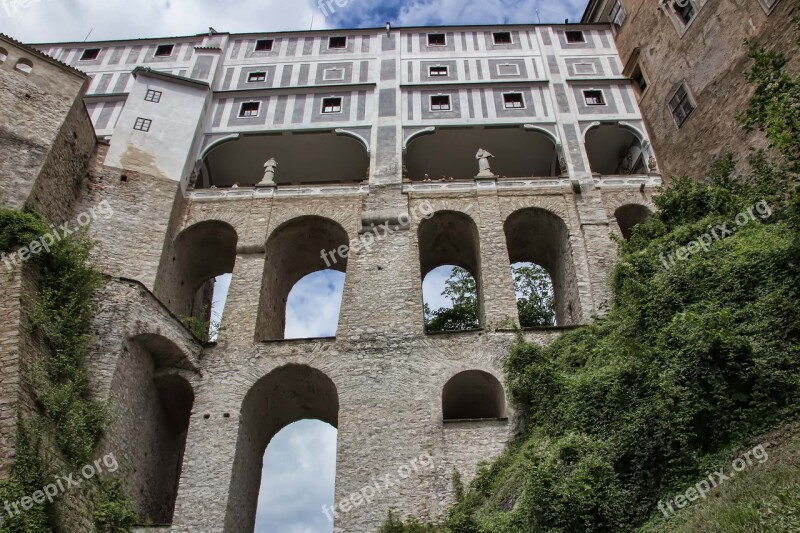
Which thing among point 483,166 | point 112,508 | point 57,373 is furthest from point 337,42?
point 112,508

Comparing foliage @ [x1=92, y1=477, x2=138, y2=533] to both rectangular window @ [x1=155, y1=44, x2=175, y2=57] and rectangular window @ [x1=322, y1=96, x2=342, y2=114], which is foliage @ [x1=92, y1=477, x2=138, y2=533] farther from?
rectangular window @ [x1=155, y1=44, x2=175, y2=57]

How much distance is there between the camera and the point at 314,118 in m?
21.8

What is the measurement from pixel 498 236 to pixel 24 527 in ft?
42.4

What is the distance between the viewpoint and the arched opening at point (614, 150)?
70.7 ft

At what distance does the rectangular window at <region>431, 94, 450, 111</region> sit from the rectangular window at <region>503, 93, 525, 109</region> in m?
2.03

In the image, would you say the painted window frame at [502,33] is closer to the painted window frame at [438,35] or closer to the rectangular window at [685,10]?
the painted window frame at [438,35]

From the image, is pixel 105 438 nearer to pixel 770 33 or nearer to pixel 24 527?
pixel 24 527

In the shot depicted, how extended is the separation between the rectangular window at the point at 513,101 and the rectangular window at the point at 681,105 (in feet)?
16.0

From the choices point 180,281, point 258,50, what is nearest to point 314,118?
point 258,50

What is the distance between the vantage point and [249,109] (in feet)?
73.0

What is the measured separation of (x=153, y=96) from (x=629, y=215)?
1580cm

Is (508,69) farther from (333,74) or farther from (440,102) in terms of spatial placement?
(333,74)

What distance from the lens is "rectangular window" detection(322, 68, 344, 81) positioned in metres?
23.2

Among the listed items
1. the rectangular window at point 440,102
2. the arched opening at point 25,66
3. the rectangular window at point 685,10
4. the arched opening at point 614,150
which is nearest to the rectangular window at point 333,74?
the rectangular window at point 440,102
